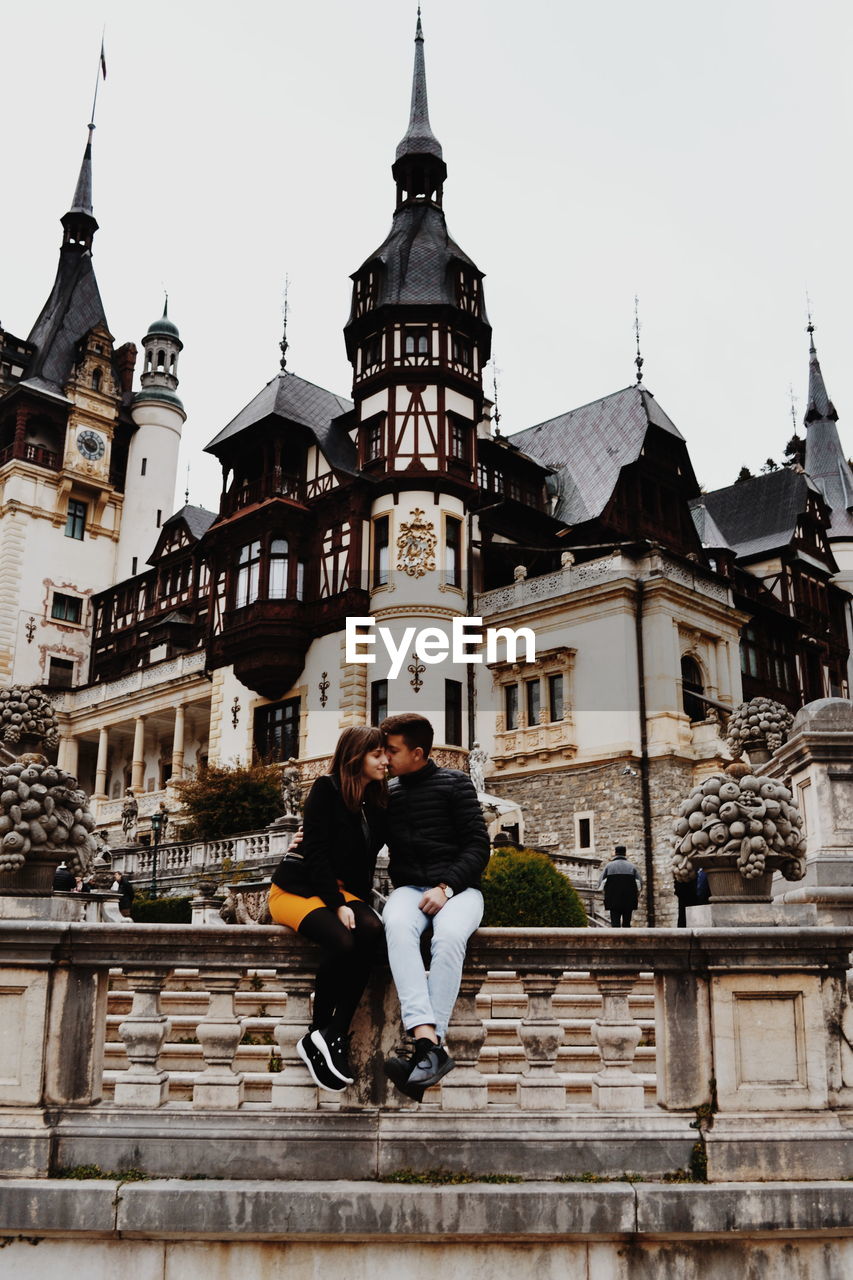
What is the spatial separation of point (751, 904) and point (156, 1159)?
318 cm

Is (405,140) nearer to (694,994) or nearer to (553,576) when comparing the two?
(553,576)

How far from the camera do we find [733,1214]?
17.5 feet

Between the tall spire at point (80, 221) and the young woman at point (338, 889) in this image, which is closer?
the young woman at point (338, 889)

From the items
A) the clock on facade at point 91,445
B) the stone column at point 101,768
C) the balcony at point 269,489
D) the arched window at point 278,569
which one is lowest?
the stone column at point 101,768

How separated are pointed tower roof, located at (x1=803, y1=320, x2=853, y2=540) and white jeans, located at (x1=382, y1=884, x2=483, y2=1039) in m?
54.4

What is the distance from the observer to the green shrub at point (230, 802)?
33.3 metres

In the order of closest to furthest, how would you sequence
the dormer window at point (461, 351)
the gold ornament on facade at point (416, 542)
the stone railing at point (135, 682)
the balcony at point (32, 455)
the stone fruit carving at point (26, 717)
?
the stone fruit carving at point (26, 717) < the gold ornament on facade at point (416, 542) < the dormer window at point (461, 351) < the stone railing at point (135, 682) < the balcony at point (32, 455)

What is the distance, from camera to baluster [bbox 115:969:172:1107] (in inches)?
223

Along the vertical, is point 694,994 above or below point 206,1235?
above

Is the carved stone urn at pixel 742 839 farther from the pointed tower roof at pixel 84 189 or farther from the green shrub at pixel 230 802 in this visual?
the pointed tower roof at pixel 84 189

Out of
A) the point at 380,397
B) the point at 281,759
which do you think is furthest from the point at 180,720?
the point at 380,397

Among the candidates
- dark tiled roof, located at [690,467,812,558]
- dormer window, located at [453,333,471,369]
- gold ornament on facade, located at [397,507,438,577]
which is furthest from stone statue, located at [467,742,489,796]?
dark tiled roof, located at [690,467,812,558]

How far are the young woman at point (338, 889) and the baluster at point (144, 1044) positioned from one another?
705 millimetres

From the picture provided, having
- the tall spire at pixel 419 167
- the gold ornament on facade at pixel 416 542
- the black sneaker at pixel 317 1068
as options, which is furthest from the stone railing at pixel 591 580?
the black sneaker at pixel 317 1068
